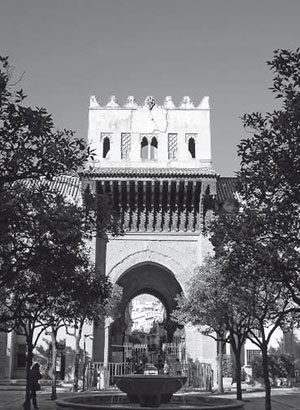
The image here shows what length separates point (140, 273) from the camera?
35.5 metres

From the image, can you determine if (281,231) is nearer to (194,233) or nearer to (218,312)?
(218,312)

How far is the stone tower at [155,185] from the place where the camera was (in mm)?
30000

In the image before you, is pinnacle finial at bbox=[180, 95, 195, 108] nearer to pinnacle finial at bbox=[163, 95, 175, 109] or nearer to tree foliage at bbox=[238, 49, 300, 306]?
pinnacle finial at bbox=[163, 95, 175, 109]

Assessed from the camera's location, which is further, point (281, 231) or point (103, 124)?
point (103, 124)

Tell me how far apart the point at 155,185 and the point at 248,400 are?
40.6ft

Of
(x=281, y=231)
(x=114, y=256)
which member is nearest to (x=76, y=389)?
(x=114, y=256)

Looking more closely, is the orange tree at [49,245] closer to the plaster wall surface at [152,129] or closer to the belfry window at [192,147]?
the plaster wall surface at [152,129]

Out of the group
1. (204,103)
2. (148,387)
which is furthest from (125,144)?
(148,387)

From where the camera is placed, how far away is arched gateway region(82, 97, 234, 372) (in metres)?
30.0

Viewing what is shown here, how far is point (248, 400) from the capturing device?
75.0 ft

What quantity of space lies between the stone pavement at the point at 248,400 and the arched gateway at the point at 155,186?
15.1 ft

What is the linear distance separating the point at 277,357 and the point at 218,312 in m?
11.0

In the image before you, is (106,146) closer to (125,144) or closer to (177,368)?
(125,144)

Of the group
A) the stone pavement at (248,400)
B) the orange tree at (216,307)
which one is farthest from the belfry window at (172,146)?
the stone pavement at (248,400)
